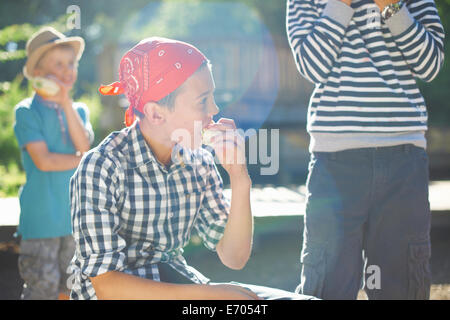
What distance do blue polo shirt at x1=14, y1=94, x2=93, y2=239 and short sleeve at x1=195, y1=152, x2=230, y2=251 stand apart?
4.76 feet

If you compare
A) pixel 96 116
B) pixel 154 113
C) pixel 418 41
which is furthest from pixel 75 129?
pixel 96 116

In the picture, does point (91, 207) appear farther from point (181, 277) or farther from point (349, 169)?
point (349, 169)

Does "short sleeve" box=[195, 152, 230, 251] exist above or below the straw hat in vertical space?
below

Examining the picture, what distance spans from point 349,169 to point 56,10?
49.2 ft

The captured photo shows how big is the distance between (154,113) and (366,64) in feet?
3.22

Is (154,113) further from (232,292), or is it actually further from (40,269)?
(40,269)

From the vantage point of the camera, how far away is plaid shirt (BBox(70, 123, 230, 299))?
4.91 feet

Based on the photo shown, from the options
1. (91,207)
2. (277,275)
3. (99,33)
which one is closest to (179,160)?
(91,207)

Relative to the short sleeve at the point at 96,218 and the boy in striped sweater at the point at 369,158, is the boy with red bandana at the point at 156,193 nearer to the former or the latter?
the short sleeve at the point at 96,218

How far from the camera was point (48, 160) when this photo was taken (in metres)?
2.94

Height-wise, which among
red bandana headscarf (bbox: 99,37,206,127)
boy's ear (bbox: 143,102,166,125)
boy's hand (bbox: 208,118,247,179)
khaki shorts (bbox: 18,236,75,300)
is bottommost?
khaki shorts (bbox: 18,236,75,300)

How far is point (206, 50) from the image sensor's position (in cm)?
962

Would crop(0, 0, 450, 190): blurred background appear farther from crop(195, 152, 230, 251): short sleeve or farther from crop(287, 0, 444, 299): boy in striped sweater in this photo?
crop(195, 152, 230, 251): short sleeve

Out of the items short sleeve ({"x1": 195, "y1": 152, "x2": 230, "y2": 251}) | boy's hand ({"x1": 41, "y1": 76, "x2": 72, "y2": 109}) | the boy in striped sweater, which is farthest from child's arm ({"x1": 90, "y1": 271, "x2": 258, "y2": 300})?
boy's hand ({"x1": 41, "y1": 76, "x2": 72, "y2": 109})
